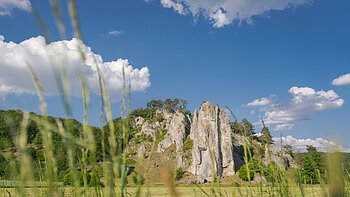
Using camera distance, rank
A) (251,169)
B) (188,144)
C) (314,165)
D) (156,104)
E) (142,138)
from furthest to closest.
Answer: (156,104) < (142,138) < (188,144) < (251,169) < (314,165)

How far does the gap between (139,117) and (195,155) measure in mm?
43026

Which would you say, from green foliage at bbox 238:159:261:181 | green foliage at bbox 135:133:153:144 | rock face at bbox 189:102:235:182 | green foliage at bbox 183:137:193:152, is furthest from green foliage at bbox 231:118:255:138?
green foliage at bbox 135:133:153:144

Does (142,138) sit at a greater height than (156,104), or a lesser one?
lesser

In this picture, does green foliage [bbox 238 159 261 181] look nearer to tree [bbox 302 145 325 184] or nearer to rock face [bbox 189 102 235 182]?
tree [bbox 302 145 325 184]

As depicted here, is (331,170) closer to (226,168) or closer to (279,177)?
(279,177)

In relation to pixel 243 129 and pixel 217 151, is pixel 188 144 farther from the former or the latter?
pixel 243 129

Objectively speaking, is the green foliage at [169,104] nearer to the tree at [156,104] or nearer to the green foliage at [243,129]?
the tree at [156,104]

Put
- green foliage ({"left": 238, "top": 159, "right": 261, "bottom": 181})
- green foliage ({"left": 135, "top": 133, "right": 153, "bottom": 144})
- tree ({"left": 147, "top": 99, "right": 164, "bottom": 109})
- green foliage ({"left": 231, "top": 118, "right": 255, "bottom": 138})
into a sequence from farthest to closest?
tree ({"left": 147, "top": 99, "right": 164, "bottom": 109}), green foliage ({"left": 135, "top": 133, "right": 153, "bottom": 144}), green foliage ({"left": 231, "top": 118, "right": 255, "bottom": 138}), green foliage ({"left": 238, "top": 159, "right": 261, "bottom": 181})

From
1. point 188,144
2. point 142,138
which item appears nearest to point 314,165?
point 188,144

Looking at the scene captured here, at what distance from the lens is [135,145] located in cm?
12444

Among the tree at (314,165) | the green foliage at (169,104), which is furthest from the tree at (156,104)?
the tree at (314,165)

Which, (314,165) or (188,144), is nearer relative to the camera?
(314,165)

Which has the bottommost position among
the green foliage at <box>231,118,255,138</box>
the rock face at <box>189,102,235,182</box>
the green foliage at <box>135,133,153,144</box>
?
the green foliage at <box>231,118,255,138</box>

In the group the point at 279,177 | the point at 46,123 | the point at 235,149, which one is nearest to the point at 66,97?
the point at 46,123
